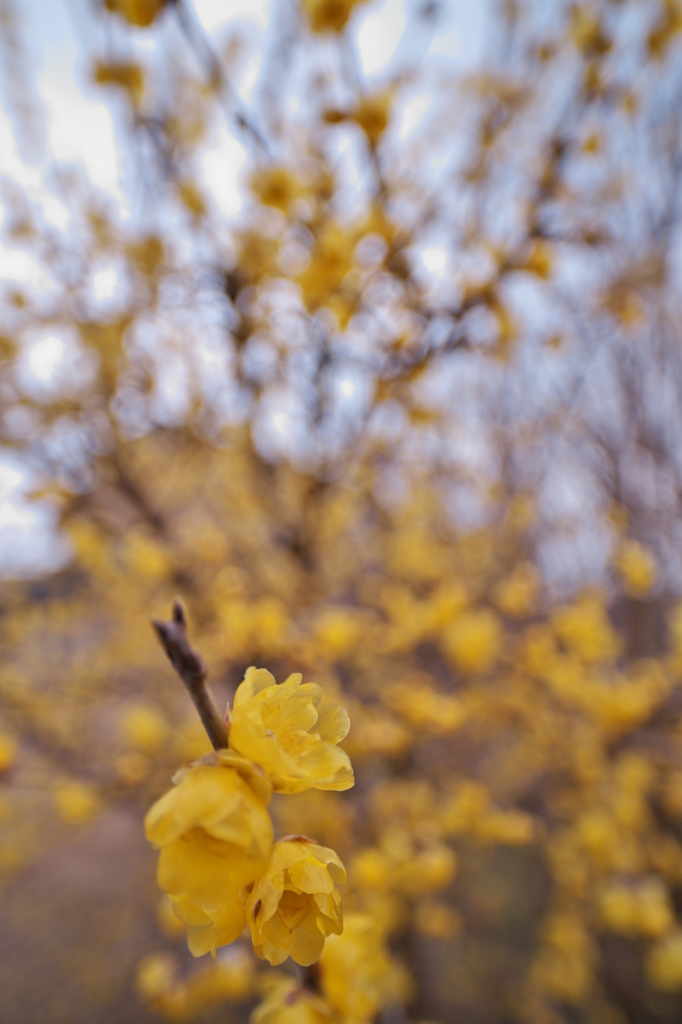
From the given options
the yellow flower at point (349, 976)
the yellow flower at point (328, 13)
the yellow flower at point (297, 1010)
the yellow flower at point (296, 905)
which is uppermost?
the yellow flower at point (328, 13)

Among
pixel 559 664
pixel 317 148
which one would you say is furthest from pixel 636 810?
pixel 317 148

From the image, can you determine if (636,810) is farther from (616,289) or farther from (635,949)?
(616,289)

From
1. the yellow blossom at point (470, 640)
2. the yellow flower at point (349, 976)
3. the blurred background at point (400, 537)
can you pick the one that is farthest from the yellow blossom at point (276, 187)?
the yellow blossom at point (470, 640)

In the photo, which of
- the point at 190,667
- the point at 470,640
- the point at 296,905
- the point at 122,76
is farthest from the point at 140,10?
the point at 470,640

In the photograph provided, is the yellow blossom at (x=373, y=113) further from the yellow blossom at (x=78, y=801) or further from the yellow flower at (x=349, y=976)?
the yellow blossom at (x=78, y=801)

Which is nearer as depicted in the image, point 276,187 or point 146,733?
point 276,187

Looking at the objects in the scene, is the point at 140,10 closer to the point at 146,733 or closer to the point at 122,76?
the point at 122,76
